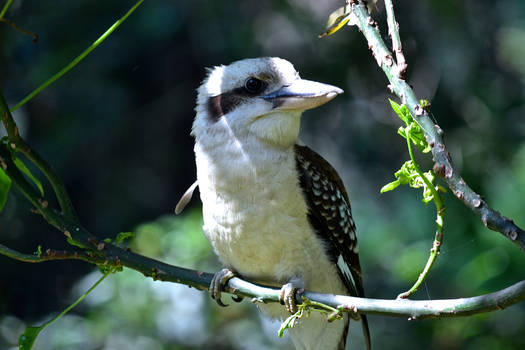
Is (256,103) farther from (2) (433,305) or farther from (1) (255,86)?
(2) (433,305)

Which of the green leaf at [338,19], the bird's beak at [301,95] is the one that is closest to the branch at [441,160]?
the green leaf at [338,19]

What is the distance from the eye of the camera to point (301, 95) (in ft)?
6.43

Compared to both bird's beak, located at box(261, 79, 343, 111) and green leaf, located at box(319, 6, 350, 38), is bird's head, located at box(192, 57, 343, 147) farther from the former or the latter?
green leaf, located at box(319, 6, 350, 38)

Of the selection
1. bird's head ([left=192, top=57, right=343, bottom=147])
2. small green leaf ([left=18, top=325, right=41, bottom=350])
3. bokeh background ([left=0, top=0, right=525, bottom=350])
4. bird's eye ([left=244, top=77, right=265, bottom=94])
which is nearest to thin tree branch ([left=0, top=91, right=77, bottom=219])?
small green leaf ([left=18, top=325, right=41, bottom=350])

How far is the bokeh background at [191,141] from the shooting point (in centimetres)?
347

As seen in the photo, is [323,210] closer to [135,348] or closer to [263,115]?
[263,115]

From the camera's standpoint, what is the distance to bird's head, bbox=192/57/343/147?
78.7 inches

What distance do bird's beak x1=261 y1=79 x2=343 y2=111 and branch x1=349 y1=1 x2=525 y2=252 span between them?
1.88 ft

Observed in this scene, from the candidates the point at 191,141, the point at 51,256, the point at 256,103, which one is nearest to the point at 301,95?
the point at 256,103

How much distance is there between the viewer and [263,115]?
202 cm

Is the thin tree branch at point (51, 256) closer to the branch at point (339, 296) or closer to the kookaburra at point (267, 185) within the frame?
the branch at point (339, 296)

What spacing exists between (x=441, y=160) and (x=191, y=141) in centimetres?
367

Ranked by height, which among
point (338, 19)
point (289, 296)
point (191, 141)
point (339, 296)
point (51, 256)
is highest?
point (338, 19)

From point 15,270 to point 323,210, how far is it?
8.48 feet
